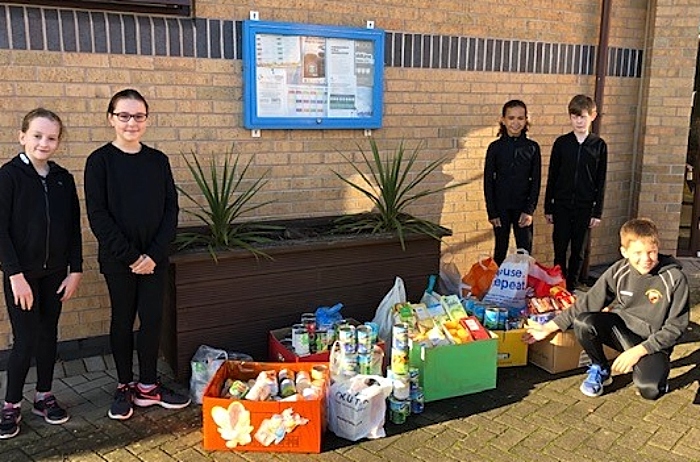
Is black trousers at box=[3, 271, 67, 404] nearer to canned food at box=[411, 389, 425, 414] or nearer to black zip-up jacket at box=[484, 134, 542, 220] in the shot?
canned food at box=[411, 389, 425, 414]

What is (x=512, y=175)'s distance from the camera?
223 inches

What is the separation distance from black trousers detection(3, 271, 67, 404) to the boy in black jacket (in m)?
3.99

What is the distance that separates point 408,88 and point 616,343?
2651mm

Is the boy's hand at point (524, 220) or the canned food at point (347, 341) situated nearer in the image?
the canned food at point (347, 341)

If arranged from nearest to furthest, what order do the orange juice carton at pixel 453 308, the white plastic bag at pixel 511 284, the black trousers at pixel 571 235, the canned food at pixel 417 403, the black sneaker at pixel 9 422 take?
1. the black sneaker at pixel 9 422
2. the canned food at pixel 417 403
3. the orange juice carton at pixel 453 308
4. the white plastic bag at pixel 511 284
5. the black trousers at pixel 571 235

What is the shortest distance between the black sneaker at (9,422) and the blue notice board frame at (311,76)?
2.45 meters

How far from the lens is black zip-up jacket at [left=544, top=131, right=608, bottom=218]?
5.79m

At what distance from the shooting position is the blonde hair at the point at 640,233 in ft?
13.7

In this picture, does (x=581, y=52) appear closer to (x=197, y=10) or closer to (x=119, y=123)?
(x=197, y=10)

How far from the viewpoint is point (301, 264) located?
4.70 m

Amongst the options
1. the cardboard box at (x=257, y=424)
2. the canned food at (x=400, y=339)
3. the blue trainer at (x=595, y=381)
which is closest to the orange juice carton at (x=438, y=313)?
the canned food at (x=400, y=339)

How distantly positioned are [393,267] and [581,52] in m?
3.25

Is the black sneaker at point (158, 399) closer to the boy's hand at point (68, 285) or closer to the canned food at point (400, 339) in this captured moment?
the boy's hand at point (68, 285)

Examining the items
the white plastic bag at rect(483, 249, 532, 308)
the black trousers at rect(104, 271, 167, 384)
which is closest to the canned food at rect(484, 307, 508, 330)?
the white plastic bag at rect(483, 249, 532, 308)
